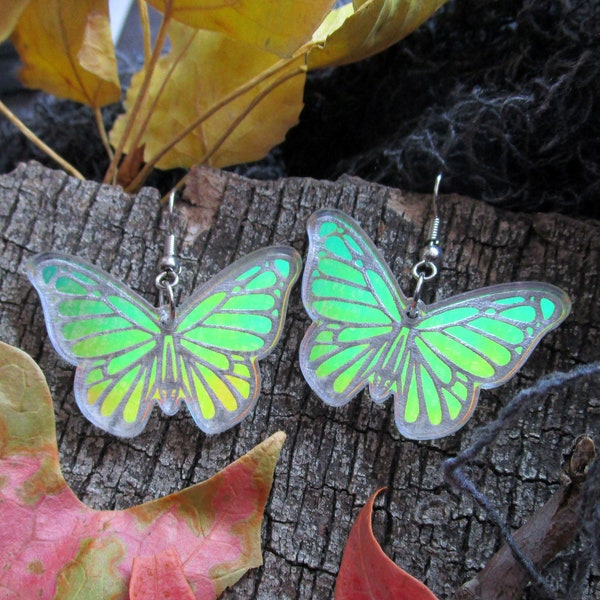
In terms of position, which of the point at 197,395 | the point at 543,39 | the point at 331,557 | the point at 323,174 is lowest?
the point at 331,557

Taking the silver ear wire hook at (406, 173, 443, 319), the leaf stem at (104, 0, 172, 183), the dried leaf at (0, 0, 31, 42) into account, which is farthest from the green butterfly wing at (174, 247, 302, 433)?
the dried leaf at (0, 0, 31, 42)

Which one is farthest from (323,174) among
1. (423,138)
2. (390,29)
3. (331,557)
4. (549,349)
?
(331,557)

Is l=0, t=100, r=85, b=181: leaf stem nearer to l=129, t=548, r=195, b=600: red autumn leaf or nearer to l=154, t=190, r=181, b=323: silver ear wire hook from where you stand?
l=154, t=190, r=181, b=323: silver ear wire hook

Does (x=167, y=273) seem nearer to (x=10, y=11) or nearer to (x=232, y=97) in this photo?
(x=232, y=97)

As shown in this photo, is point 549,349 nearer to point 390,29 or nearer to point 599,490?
point 599,490

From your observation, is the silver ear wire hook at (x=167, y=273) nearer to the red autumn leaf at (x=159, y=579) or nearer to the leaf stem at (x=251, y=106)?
the leaf stem at (x=251, y=106)

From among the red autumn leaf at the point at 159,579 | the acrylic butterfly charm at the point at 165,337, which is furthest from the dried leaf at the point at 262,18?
the red autumn leaf at the point at 159,579
